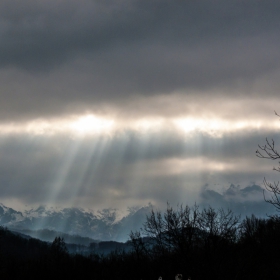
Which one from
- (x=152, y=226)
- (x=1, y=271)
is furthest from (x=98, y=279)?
(x=152, y=226)

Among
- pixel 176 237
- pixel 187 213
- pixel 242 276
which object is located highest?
pixel 187 213

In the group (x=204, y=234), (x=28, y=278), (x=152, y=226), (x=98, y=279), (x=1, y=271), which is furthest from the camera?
(x=28, y=278)

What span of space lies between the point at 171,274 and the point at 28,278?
57318 mm

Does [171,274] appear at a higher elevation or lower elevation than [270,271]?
lower

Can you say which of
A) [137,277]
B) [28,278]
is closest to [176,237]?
[137,277]

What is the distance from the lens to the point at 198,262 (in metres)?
33.2

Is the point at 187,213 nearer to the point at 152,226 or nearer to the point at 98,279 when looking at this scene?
the point at 152,226

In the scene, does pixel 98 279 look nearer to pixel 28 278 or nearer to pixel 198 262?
pixel 28 278

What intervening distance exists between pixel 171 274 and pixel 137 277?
15002mm

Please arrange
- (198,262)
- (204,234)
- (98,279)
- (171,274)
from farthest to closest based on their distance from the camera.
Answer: (98,279) → (171,274) → (204,234) → (198,262)

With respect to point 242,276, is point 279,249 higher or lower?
higher

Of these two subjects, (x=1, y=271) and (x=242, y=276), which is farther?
(x=1, y=271)

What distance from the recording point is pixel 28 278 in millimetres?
96125

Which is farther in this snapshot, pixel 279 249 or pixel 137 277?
pixel 279 249
